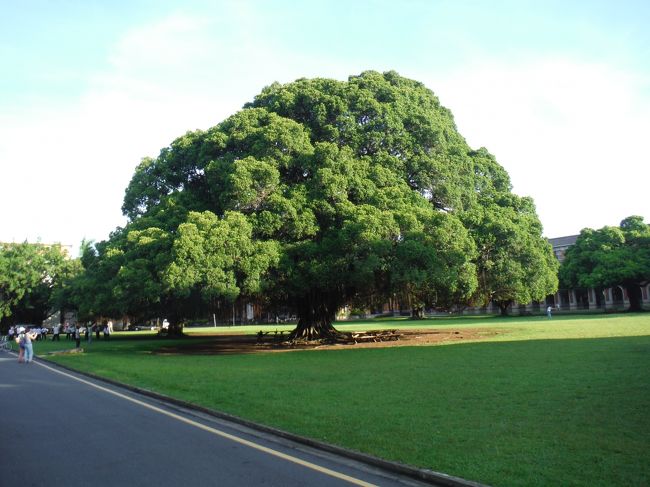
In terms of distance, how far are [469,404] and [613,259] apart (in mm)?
60378

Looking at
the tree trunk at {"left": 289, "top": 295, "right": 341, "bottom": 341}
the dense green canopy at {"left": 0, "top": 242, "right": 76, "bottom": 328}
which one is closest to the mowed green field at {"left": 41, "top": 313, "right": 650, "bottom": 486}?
the tree trunk at {"left": 289, "top": 295, "right": 341, "bottom": 341}

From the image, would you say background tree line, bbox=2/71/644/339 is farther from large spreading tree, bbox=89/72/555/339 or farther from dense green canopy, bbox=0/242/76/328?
dense green canopy, bbox=0/242/76/328

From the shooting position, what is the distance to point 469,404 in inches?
388

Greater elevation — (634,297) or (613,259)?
(613,259)

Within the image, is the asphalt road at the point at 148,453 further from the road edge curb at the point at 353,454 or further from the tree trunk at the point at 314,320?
the tree trunk at the point at 314,320

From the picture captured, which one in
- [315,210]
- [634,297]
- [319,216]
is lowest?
[634,297]

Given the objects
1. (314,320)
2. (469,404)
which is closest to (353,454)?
(469,404)

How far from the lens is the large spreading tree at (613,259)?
61.2 metres

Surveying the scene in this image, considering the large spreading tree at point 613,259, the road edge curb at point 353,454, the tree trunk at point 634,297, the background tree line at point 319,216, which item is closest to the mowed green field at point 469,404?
the road edge curb at point 353,454

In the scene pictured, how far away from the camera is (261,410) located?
10242 millimetres

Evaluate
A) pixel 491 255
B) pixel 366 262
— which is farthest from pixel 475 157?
pixel 366 262

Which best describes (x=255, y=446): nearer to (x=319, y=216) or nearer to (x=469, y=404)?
(x=469, y=404)

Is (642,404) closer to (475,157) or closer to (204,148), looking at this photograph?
(204,148)

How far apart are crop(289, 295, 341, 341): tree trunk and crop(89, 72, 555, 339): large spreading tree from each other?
0.08m
